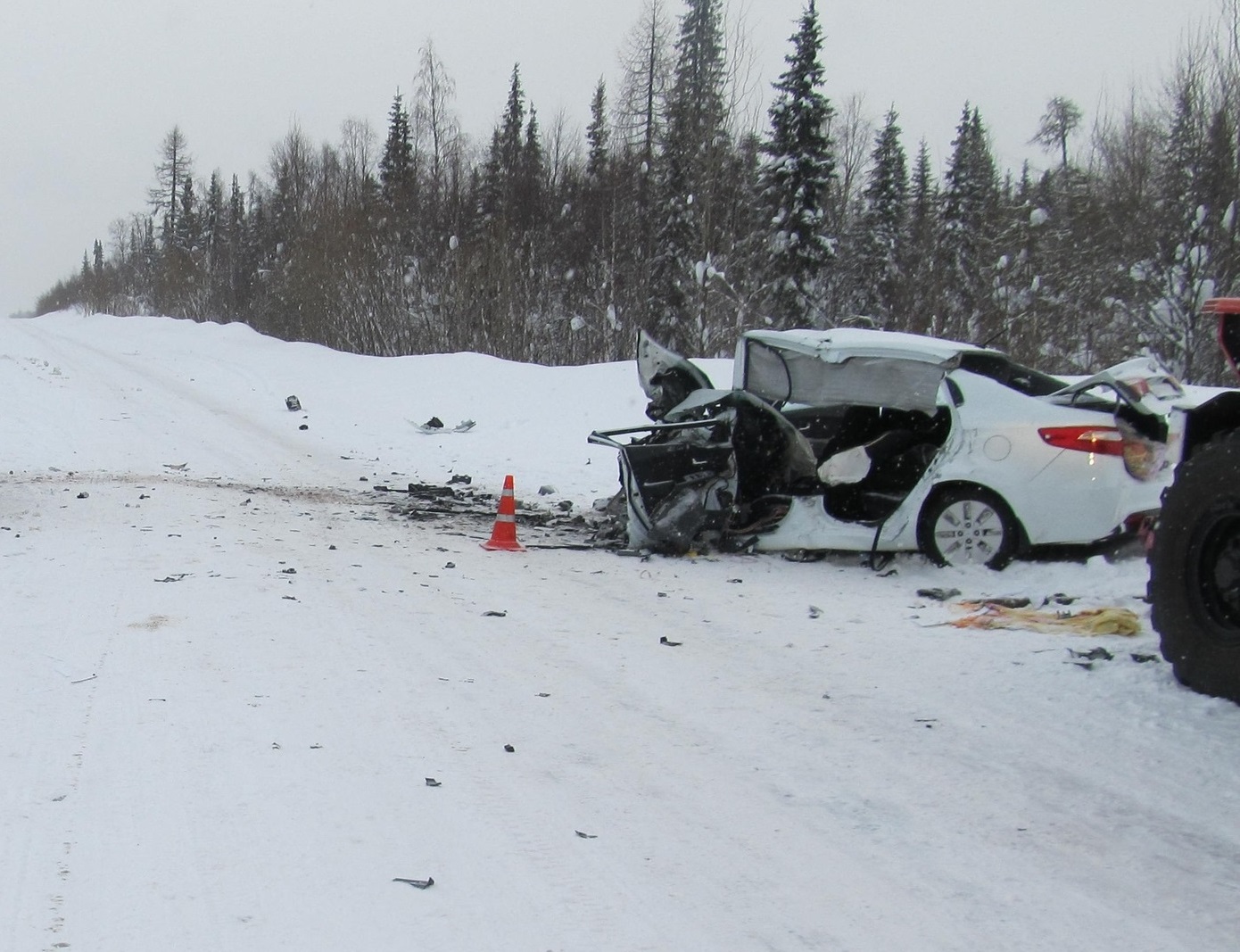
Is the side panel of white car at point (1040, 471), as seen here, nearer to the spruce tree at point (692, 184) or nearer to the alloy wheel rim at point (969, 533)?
the alloy wheel rim at point (969, 533)

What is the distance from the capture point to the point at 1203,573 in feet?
15.0

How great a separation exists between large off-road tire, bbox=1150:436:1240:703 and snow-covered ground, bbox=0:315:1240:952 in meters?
0.17

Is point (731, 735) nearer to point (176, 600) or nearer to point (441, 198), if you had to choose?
point (176, 600)

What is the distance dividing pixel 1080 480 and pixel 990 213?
45409mm

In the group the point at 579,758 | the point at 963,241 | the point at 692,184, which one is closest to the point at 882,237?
the point at 963,241

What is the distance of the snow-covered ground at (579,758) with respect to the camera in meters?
2.81

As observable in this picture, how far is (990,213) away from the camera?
158 ft

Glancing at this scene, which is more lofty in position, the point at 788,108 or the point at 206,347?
the point at 788,108

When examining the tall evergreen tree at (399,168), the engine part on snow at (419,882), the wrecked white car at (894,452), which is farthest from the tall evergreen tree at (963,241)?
the engine part on snow at (419,882)

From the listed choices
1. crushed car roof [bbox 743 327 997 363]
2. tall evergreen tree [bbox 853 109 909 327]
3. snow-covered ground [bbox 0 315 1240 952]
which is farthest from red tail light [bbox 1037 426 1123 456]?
tall evergreen tree [bbox 853 109 909 327]

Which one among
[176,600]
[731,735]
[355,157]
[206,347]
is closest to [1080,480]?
[731,735]

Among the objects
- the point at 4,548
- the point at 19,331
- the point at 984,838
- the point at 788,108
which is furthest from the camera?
the point at 19,331

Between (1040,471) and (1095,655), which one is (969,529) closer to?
(1040,471)

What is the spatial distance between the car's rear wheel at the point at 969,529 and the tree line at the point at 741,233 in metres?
18.9
